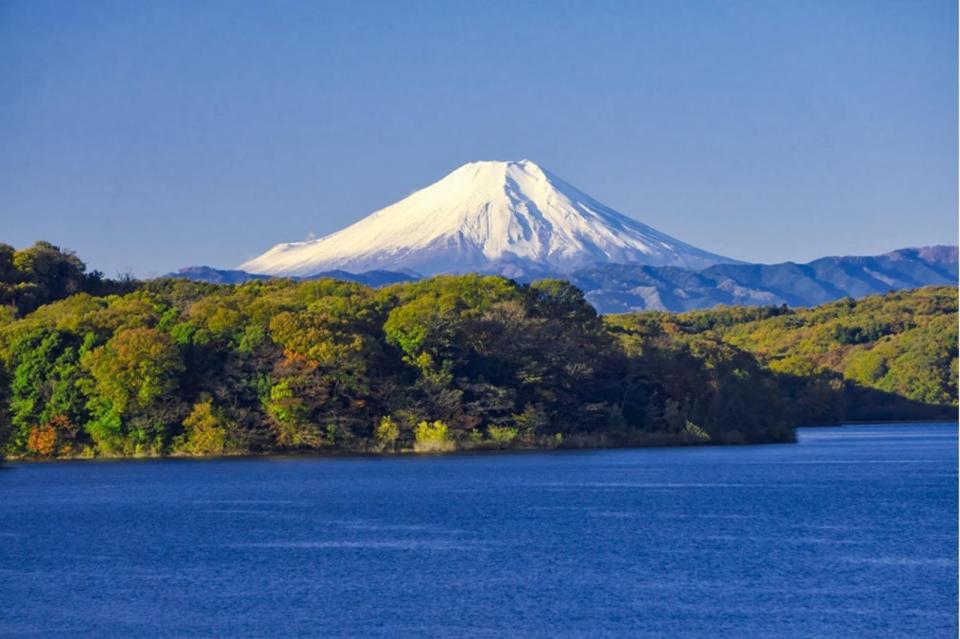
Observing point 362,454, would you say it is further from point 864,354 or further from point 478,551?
point 864,354

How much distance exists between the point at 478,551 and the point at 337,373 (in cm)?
3237

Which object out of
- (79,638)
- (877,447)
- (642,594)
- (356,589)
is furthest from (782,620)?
(877,447)

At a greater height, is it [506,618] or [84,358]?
[84,358]

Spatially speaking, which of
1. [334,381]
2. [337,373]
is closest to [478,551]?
[337,373]

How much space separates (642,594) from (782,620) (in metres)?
3.84

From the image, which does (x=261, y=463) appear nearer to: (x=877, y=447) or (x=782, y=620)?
(x=877, y=447)

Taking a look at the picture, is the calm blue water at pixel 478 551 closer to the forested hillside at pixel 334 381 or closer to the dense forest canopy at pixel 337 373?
the forested hillside at pixel 334 381

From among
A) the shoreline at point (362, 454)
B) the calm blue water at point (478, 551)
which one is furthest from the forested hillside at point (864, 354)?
the calm blue water at point (478, 551)

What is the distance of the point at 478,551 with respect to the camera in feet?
132

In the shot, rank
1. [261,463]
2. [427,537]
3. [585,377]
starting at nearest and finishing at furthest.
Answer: [427,537], [261,463], [585,377]

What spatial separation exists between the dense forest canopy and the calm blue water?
15.1 ft

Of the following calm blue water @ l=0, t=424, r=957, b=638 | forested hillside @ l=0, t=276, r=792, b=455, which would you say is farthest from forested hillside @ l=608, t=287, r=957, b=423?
calm blue water @ l=0, t=424, r=957, b=638

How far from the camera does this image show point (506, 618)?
3086cm

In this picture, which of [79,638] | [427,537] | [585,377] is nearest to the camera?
[79,638]
